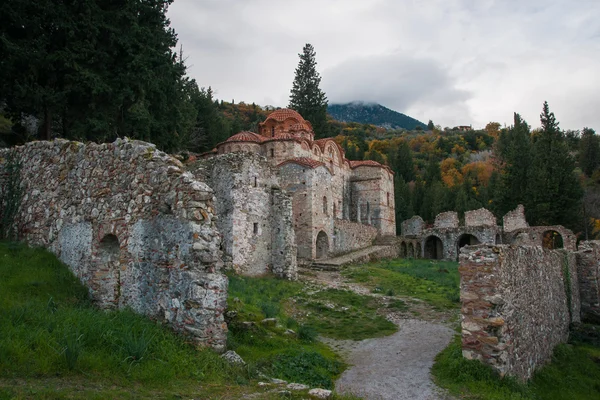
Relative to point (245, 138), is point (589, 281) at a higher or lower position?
lower

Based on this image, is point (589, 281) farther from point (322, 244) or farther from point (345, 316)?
point (322, 244)

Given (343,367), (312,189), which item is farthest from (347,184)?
(343,367)

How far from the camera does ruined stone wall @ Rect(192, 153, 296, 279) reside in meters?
17.1

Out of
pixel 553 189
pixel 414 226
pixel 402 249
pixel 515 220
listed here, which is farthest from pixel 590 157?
pixel 402 249

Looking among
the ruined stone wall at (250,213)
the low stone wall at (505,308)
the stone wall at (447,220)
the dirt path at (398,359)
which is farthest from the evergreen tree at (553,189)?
the low stone wall at (505,308)

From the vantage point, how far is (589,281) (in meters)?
16.7

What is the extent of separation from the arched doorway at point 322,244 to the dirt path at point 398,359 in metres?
13.3

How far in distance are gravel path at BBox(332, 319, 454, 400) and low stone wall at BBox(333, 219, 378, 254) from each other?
52.9 ft

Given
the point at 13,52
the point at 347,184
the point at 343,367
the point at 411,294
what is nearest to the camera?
the point at 343,367

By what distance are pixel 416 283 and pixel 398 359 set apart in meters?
10.5

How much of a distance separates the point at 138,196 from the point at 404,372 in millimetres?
5741

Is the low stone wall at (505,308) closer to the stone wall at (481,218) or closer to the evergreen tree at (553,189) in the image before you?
the evergreen tree at (553,189)

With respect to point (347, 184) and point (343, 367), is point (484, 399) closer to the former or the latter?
point (343, 367)

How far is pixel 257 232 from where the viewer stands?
58.8 feet
